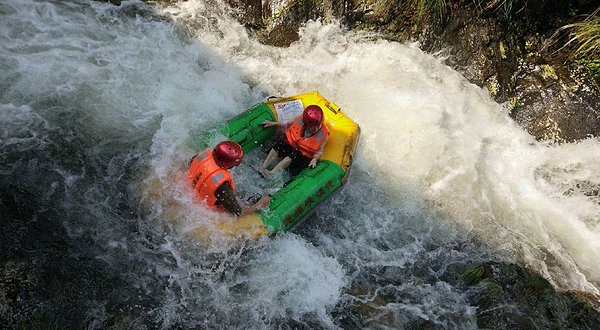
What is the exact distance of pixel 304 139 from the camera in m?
5.89

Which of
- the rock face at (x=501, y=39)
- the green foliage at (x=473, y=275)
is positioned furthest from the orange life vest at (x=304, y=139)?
the green foliage at (x=473, y=275)

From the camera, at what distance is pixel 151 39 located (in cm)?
707

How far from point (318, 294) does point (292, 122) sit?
2382 millimetres

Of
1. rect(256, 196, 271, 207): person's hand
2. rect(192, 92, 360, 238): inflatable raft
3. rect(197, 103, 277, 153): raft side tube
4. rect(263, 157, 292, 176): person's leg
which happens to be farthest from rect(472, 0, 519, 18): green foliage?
rect(256, 196, 271, 207): person's hand

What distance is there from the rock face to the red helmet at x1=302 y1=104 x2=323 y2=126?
227 centimetres

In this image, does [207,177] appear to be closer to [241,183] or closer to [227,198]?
[227,198]

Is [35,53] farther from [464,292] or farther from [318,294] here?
[464,292]

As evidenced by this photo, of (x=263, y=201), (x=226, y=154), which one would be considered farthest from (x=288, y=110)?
(x=226, y=154)

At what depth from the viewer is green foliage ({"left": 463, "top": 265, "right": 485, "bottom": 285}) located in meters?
5.28

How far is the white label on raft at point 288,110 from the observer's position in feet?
20.5

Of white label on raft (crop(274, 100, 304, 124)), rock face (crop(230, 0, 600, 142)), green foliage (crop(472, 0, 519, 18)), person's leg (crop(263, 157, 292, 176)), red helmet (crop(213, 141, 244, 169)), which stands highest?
green foliage (crop(472, 0, 519, 18))

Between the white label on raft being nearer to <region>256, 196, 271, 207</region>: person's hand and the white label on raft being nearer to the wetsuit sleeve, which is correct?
<region>256, 196, 271, 207</region>: person's hand

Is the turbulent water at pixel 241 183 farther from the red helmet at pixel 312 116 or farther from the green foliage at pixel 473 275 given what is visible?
the red helmet at pixel 312 116

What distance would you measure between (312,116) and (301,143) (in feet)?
1.39
